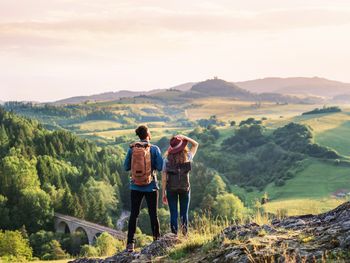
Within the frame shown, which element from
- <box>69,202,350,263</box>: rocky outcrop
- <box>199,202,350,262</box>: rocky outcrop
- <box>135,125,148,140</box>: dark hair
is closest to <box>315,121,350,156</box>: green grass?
<box>135,125,148,140</box>: dark hair

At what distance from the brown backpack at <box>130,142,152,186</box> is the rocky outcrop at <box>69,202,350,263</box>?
1.72 meters

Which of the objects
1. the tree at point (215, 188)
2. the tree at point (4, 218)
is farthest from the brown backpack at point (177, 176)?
the tree at point (215, 188)

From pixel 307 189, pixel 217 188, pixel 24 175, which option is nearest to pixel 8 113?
pixel 24 175

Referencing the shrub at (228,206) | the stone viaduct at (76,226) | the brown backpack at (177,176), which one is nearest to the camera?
the brown backpack at (177,176)

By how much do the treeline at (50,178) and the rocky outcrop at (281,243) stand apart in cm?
8138

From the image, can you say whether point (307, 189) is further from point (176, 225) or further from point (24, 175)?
point (176, 225)

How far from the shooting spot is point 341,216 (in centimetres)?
1043

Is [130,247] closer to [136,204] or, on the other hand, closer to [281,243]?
[136,204]

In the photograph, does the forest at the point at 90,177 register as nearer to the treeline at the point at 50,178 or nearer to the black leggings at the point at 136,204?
the treeline at the point at 50,178

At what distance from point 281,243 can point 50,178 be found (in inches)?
4216

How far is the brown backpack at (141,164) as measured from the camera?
1303 cm

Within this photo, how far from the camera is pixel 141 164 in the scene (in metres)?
13.0

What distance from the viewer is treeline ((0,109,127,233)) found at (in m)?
90.2

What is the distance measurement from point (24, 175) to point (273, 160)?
95.9 m
